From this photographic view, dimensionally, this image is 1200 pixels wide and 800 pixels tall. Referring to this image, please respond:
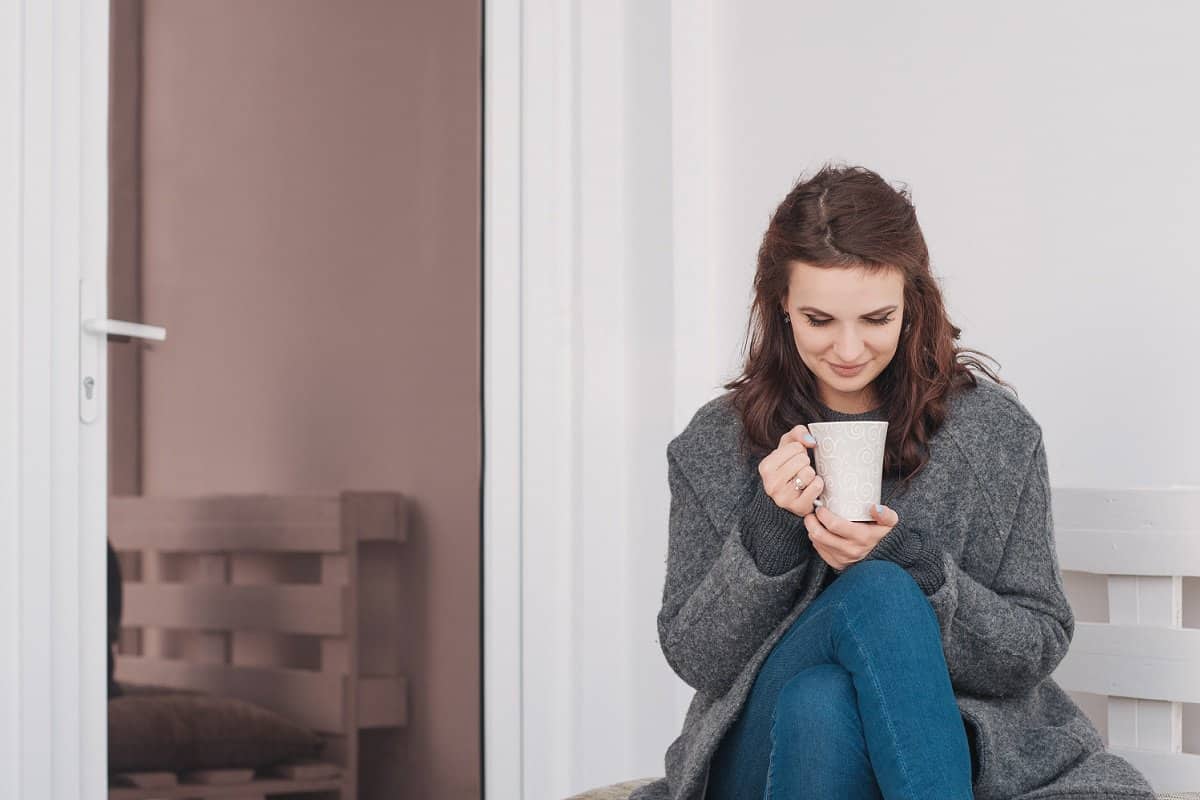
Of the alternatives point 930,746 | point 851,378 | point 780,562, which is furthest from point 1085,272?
point 930,746

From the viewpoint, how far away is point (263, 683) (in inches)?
76.9

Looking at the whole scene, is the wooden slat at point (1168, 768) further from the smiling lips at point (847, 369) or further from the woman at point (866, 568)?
the smiling lips at point (847, 369)

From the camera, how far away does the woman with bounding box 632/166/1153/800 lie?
1.32 m

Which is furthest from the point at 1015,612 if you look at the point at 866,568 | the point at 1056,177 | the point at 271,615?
the point at 271,615

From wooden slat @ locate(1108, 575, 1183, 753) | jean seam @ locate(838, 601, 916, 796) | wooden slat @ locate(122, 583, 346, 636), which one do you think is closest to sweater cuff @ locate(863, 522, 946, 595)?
jean seam @ locate(838, 601, 916, 796)

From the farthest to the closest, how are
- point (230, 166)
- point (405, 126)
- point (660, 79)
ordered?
point (660, 79), point (405, 126), point (230, 166)

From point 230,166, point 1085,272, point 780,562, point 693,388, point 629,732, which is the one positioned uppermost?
point 230,166

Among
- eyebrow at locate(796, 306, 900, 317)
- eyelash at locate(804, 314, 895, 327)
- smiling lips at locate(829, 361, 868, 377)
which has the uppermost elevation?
eyebrow at locate(796, 306, 900, 317)

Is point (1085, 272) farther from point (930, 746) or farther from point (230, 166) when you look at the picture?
point (230, 166)

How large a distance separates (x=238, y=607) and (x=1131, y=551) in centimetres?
118

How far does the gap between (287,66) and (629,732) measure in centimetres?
120

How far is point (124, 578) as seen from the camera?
1.79m

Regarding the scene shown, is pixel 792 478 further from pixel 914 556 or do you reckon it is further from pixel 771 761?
pixel 771 761

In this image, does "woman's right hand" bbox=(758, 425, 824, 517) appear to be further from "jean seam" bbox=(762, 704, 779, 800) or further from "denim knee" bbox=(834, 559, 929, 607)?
"jean seam" bbox=(762, 704, 779, 800)
